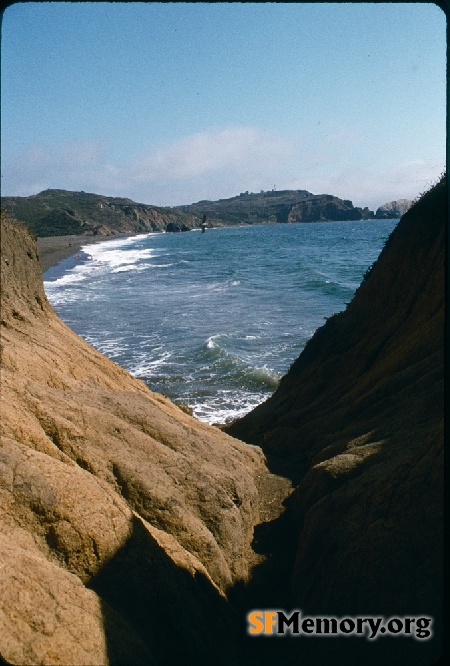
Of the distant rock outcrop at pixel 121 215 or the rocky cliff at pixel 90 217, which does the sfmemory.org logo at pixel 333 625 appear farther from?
the rocky cliff at pixel 90 217

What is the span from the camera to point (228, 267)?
55500mm

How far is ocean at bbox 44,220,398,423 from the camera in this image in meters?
18.0

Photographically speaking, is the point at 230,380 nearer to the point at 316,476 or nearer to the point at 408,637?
the point at 316,476

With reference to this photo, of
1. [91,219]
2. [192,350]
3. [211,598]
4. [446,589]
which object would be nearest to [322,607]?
[211,598]

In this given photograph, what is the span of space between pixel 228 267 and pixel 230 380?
126ft

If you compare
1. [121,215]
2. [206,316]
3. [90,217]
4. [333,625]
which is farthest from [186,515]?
[121,215]

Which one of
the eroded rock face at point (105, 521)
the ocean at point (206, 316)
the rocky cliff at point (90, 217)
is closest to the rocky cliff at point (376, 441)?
the eroded rock face at point (105, 521)

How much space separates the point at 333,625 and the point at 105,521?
2.29 metres

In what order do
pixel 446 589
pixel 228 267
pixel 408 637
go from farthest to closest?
pixel 228 267
pixel 408 637
pixel 446 589

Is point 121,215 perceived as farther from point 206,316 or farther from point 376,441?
point 376,441

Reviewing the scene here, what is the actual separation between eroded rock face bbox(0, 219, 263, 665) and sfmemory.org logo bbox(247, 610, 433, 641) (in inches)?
16.0

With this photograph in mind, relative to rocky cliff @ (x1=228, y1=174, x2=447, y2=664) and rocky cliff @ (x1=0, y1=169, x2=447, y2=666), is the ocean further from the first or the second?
rocky cliff @ (x1=0, y1=169, x2=447, y2=666)

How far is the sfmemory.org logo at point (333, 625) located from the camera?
13.0 feet

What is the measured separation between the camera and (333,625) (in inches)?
185
